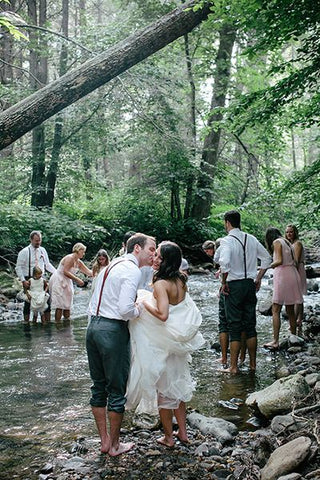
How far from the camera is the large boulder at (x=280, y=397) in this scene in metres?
4.75

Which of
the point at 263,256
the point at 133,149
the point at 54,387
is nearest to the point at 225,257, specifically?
the point at 263,256

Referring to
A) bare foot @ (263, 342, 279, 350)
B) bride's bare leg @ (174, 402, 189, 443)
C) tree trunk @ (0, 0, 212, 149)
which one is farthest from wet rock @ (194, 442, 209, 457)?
tree trunk @ (0, 0, 212, 149)

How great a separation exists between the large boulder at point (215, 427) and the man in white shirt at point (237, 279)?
6.18 feet

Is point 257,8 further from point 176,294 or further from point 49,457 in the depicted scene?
point 49,457

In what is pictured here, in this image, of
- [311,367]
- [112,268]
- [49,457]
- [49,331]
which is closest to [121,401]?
[49,457]

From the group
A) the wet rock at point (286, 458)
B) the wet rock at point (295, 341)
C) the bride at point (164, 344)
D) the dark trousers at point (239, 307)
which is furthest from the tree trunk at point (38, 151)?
the wet rock at point (286, 458)

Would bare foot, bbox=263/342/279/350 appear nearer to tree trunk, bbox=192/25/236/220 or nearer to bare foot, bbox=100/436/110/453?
bare foot, bbox=100/436/110/453

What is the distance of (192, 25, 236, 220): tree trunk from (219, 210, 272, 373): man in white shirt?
38.9ft

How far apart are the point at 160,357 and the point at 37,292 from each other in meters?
6.55

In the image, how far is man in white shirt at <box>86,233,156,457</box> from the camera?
13.1 ft

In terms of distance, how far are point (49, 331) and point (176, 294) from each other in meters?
5.90

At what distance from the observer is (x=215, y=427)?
4551 mm

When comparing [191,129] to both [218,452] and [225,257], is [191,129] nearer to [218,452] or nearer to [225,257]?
[225,257]

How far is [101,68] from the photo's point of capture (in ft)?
27.9
